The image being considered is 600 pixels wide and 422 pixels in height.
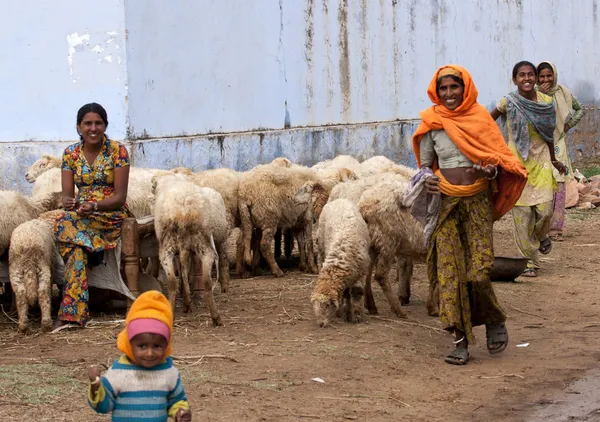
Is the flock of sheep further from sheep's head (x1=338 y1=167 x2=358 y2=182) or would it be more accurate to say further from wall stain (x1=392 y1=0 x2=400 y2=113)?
wall stain (x1=392 y1=0 x2=400 y2=113)

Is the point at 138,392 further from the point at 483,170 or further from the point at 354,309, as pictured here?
the point at 354,309

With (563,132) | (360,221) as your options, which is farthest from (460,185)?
(563,132)

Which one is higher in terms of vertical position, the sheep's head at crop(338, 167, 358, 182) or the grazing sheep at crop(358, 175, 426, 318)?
the sheep's head at crop(338, 167, 358, 182)

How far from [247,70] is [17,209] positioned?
5644 mm

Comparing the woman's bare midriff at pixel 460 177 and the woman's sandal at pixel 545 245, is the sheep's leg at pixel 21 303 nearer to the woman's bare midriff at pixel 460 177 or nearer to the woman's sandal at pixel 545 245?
the woman's bare midriff at pixel 460 177

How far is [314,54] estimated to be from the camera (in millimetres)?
14258

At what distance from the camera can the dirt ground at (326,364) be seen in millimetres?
5625

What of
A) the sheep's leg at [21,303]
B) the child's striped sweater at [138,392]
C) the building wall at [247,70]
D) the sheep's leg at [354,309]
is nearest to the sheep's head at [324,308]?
the sheep's leg at [354,309]

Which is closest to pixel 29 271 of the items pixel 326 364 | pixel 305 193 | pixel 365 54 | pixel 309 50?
pixel 326 364

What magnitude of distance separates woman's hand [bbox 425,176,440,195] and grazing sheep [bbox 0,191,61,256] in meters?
3.28

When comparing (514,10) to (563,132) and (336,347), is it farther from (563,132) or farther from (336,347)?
(336,347)

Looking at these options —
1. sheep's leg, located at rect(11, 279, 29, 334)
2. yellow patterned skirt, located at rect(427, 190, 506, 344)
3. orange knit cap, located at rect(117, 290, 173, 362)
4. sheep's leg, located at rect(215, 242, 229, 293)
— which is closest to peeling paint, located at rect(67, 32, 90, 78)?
sheep's leg, located at rect(215, 242, 229, 293)

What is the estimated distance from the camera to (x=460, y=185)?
669cm

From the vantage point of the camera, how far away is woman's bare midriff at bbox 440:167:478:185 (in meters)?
6.70
